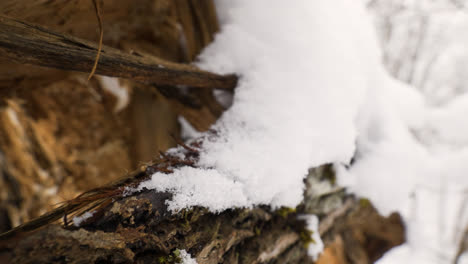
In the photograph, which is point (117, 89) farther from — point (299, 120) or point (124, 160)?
point (299, 120)

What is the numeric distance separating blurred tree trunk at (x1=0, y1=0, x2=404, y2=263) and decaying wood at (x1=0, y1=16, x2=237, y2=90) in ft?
0.11

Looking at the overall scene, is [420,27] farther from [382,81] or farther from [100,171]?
[100,171]

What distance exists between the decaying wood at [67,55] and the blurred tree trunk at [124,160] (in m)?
0.03

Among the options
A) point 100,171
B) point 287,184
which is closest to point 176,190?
point 287,184

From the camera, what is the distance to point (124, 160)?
173 centimetres

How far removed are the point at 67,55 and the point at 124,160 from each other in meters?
1.33

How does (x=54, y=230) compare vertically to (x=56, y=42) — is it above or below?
below

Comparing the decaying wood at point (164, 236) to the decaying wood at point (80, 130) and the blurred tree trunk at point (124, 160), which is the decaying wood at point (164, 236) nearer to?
the blurred tree trunk at point (124, 160)

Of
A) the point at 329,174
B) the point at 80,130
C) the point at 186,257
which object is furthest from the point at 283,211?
the point at 80,130

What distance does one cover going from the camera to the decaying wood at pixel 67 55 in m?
0.46

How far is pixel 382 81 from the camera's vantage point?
1.58 m

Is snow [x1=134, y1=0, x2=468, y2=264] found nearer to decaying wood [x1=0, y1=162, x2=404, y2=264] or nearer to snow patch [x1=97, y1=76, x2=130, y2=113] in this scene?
decaying wood [x1=0, y1=162, x2=404, y2=264]

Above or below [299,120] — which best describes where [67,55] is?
above

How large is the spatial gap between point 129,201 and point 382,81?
66.6 inches
